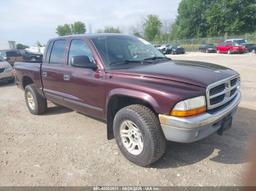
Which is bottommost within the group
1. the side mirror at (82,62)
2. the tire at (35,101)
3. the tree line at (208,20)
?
the tire at (35,101)

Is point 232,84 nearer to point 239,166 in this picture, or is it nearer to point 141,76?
point 239,166

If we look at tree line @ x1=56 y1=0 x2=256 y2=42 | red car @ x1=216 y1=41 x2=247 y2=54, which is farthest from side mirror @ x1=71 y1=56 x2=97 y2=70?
tree line @ x1=56 y1=0 x2=256 y2=42

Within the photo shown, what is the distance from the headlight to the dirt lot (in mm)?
889

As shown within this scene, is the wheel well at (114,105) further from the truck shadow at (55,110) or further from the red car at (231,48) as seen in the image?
the red car at (231,48)

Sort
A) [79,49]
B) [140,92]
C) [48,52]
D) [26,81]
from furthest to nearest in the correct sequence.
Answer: [26,81] < [48,52] < [79,49] < [140,92]

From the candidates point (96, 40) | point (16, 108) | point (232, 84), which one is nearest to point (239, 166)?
point (232, 84)

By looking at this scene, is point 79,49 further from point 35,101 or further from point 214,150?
point 214,150

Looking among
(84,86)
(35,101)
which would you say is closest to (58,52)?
(84,86)

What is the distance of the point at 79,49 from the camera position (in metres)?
4.37

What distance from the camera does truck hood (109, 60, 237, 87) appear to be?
311 cm

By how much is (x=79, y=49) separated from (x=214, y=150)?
289 centimetres

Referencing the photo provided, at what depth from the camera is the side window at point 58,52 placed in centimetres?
479

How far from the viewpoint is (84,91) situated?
4188 millimetres

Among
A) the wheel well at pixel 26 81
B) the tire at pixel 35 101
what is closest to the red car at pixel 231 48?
the wheel well at pixel 26 81
